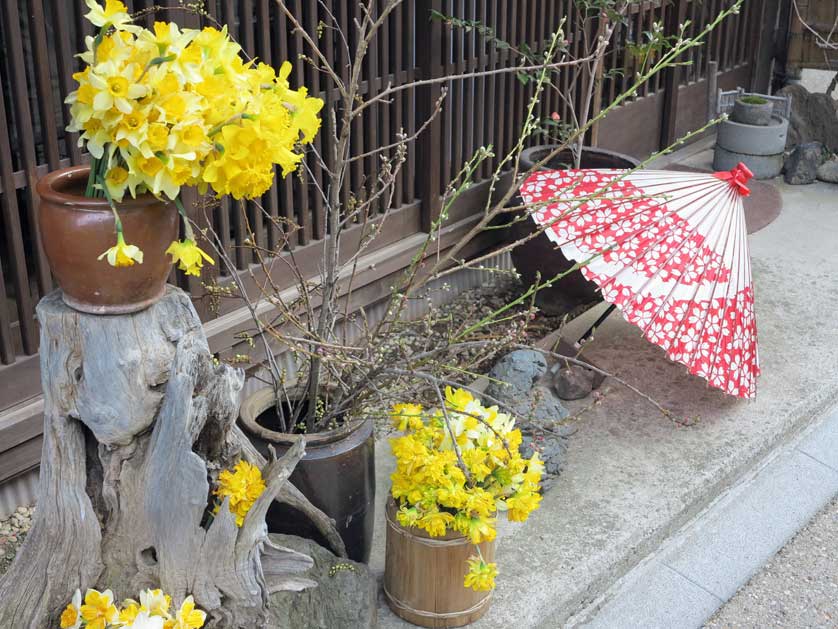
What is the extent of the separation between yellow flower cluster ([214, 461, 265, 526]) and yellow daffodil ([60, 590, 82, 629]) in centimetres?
44

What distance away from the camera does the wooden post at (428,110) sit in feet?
16.6

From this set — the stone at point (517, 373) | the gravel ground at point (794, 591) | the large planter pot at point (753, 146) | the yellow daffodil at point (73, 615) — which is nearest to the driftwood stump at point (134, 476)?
the yellow daffodil at point (73, 615)

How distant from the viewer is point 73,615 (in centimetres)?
254

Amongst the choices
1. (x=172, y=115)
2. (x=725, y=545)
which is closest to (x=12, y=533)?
(x=172, y=115)

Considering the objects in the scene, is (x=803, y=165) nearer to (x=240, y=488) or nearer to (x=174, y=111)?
(x=240, y=488)

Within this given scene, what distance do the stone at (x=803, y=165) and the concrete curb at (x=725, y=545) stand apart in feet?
11.6

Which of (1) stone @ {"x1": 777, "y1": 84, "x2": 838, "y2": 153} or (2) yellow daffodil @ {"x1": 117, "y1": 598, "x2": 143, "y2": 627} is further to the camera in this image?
(1) stone @ {"x1": 777, "y1": 84, "x2": 838, "y2": 153}

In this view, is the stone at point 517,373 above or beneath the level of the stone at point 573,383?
above

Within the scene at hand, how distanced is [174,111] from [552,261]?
340 cm

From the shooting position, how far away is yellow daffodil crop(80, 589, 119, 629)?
8.32 ft

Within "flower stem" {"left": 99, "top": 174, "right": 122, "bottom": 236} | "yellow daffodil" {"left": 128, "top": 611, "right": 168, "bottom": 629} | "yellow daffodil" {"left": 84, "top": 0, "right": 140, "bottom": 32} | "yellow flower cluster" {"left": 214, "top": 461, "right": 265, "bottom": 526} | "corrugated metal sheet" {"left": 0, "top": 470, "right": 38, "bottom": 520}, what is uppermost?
"yellow daffodil" {"left": 84, "top": 0, "right": 140, "bottom": 32}

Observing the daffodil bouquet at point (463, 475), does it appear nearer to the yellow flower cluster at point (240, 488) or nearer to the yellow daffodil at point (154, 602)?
the yellow flower cluster at point (240, 488)

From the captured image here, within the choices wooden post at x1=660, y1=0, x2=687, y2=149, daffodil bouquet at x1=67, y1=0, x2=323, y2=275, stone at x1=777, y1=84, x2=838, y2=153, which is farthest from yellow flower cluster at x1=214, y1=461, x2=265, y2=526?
stone at x1=777, y1=84, x2=838, y2=153

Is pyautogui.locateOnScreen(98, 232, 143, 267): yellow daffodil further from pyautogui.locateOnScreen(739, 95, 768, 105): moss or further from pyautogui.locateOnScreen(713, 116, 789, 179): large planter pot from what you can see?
pyautogui.locateOnScreen(739, 95, 768, 105): moss
